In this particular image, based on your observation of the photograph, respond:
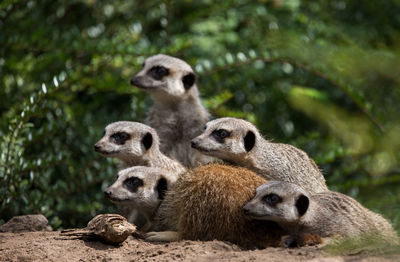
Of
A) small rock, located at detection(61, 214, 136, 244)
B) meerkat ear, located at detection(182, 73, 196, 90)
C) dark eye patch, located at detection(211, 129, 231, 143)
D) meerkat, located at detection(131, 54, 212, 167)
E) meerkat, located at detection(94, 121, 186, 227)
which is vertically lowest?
small rock, located at detection(61, 214, 136, 244)

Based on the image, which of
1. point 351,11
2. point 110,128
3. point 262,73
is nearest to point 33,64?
point 110,128

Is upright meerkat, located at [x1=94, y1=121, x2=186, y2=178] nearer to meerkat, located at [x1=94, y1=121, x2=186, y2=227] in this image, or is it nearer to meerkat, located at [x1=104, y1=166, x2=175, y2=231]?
meerkat, located at [x1=94, y1=121, x2=186, y2=227]

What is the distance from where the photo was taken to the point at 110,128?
357 cm

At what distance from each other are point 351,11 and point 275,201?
13.4 feet

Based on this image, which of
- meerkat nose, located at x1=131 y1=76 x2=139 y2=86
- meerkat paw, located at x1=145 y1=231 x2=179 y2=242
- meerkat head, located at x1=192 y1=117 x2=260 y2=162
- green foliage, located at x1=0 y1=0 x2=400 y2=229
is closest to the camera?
meerkat paw, located at x1=145 y1=231 x2=179 y2=242

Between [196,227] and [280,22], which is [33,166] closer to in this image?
[196,227]

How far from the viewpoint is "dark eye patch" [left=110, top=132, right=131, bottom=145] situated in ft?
11.6

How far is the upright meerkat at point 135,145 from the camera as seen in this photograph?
3.51 m

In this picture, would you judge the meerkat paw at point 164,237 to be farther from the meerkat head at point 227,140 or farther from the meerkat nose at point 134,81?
the meerkat nose at point 134,81

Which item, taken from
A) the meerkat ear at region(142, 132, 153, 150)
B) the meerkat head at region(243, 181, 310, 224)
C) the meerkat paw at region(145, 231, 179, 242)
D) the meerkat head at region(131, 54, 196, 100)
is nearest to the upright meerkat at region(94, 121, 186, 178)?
the meerkat ear at region(142, 132, 153, 150)

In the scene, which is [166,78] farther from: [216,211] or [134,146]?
[216,211]

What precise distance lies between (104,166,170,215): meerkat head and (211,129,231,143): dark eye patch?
397 mm

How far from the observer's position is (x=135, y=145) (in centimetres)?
353

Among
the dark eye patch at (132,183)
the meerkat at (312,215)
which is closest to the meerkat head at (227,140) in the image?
the dark eye patch at (132,183)
